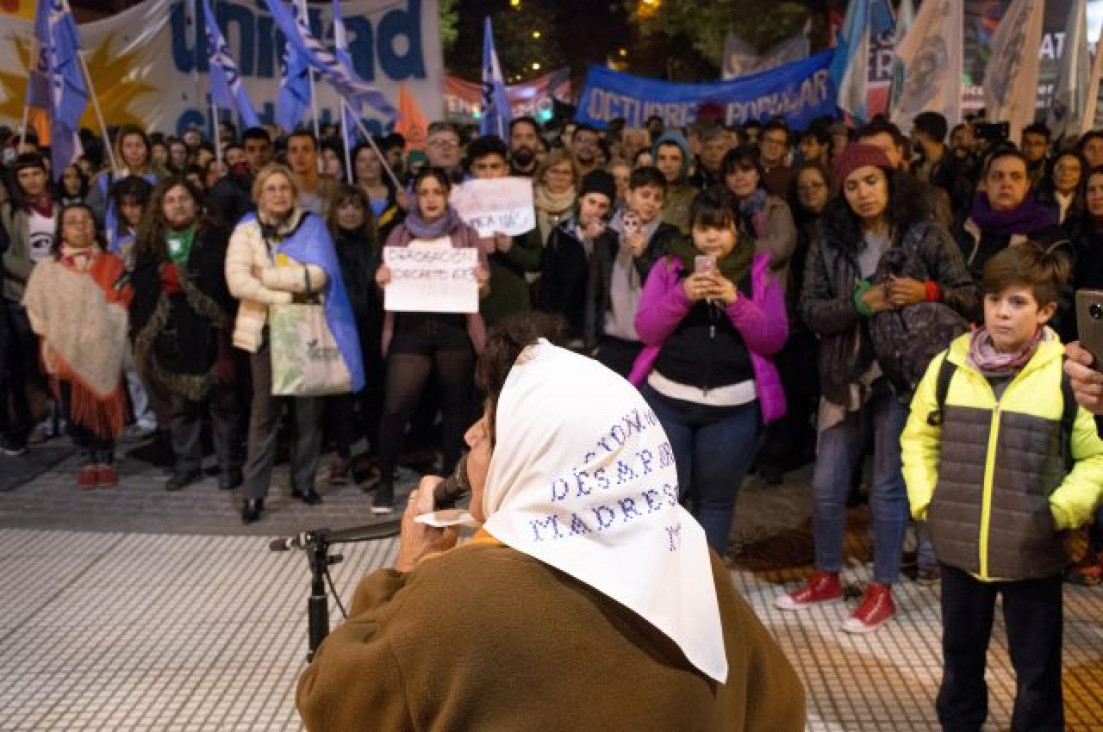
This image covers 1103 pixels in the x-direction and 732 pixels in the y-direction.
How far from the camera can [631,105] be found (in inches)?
551

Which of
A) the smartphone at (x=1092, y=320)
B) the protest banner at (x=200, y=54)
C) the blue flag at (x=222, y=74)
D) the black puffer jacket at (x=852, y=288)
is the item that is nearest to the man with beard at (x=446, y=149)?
the blue flag at (x=222, y=74)

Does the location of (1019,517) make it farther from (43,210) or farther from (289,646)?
(43,210)

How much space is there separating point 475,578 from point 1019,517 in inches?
87.4

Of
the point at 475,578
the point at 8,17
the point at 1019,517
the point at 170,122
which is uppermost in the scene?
the point at 8,17

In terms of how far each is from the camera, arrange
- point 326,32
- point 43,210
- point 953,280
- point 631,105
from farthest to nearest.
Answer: point 631,105
point 326,32
point 43,210
point 953,280

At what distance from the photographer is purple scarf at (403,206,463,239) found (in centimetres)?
587

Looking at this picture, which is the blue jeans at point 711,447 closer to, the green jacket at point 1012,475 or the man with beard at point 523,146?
the green jacket at point 1012,475

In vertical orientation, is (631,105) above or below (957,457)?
above

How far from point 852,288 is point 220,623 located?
3.07m

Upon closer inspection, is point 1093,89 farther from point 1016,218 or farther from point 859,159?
point 859,159

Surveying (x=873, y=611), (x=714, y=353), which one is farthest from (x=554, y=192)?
(x=873, y=611)

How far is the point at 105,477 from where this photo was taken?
664 centimetres

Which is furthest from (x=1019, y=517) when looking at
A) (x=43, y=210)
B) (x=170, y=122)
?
(x=170, y=122)

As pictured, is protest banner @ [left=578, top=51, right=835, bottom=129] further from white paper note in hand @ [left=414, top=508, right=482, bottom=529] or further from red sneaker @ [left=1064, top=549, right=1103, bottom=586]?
white paper note in hand @ [left=414, top=508, right=482, bottom=529]
